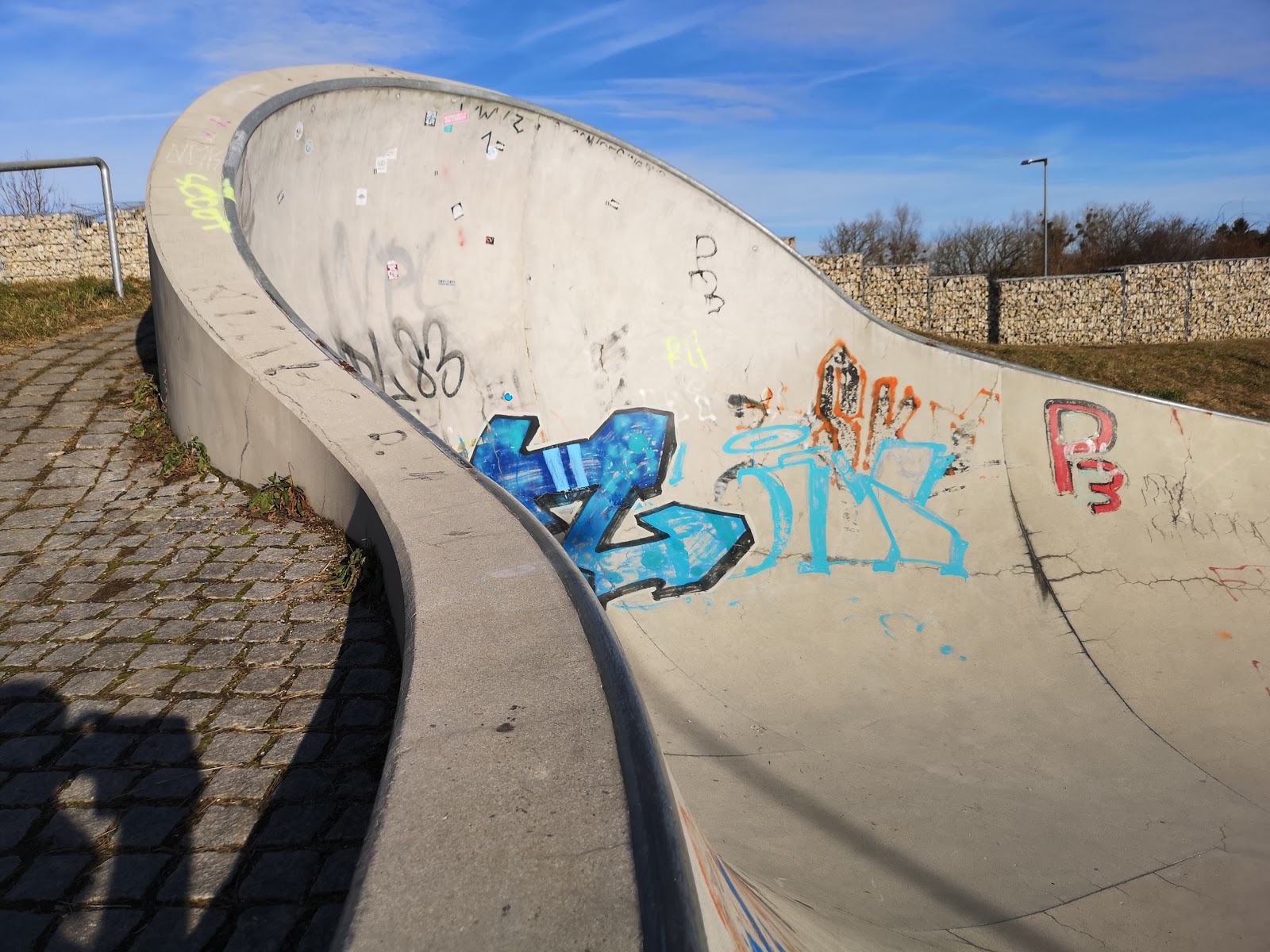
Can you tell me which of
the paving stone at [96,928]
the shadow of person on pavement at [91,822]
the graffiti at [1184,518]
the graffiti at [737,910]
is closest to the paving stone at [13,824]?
the shadow of person on pavement at [91,822]

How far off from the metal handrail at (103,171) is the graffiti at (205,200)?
4.37 meters

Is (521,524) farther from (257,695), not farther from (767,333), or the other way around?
(767,333)

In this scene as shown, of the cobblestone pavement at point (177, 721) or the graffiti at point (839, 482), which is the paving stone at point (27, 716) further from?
the graffiti at point (839, 482)

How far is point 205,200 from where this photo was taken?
5.92 meters

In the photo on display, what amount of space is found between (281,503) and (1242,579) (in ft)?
24.4

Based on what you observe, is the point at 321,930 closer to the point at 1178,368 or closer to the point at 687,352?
the point at 687,352

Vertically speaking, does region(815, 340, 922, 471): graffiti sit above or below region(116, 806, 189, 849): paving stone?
above

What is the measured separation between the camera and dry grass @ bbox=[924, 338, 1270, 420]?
16.9m

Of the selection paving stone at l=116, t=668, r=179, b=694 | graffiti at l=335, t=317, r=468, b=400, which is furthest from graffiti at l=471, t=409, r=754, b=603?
paving stone at l=116, t=668, r=179, b=694

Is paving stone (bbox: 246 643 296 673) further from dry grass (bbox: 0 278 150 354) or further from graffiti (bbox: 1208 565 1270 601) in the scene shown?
graffiti (bbox: 1208 565 1270 601)

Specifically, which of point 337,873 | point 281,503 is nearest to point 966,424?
point 281,503

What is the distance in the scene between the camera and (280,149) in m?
7.29

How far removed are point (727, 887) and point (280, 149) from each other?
7052 millimetres

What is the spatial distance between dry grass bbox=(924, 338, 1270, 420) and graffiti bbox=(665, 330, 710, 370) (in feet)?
32.7
